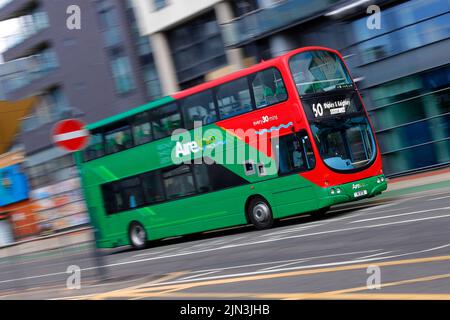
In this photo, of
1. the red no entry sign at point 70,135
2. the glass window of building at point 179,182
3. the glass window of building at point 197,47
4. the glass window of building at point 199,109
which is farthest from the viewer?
the glass window of building at point 197,47

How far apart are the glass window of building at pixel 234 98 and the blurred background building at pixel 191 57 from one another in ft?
17.2

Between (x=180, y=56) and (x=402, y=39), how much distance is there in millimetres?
11712

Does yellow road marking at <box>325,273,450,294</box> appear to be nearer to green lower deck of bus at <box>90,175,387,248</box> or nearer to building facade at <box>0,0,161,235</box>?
green lower deck of bus at <box>90,175,387,248</box>

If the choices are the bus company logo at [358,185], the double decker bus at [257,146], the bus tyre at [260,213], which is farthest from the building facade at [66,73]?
the bus company logo at [358,185]

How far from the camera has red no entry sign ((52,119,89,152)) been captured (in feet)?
40.3

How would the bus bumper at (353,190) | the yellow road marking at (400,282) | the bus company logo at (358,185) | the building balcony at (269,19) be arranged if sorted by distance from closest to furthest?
1. the yellow road marking at (400,282)
2. the bus bumper at (353,190)
3. the bus company logo at (358,185)
4. the building balcony at (269,19)

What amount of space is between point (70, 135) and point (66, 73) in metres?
31.4

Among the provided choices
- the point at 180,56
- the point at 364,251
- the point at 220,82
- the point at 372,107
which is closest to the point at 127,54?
the point at 180,56

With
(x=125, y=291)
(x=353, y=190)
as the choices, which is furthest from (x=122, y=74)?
(x=125, y=291)

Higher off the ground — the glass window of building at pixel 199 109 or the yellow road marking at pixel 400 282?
the glass window of building at pixel 199 109

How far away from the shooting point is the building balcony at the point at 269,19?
87.9ft

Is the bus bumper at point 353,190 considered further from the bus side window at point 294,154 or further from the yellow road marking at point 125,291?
the yellow road marking at point 125,291

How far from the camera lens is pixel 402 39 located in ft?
81.1
